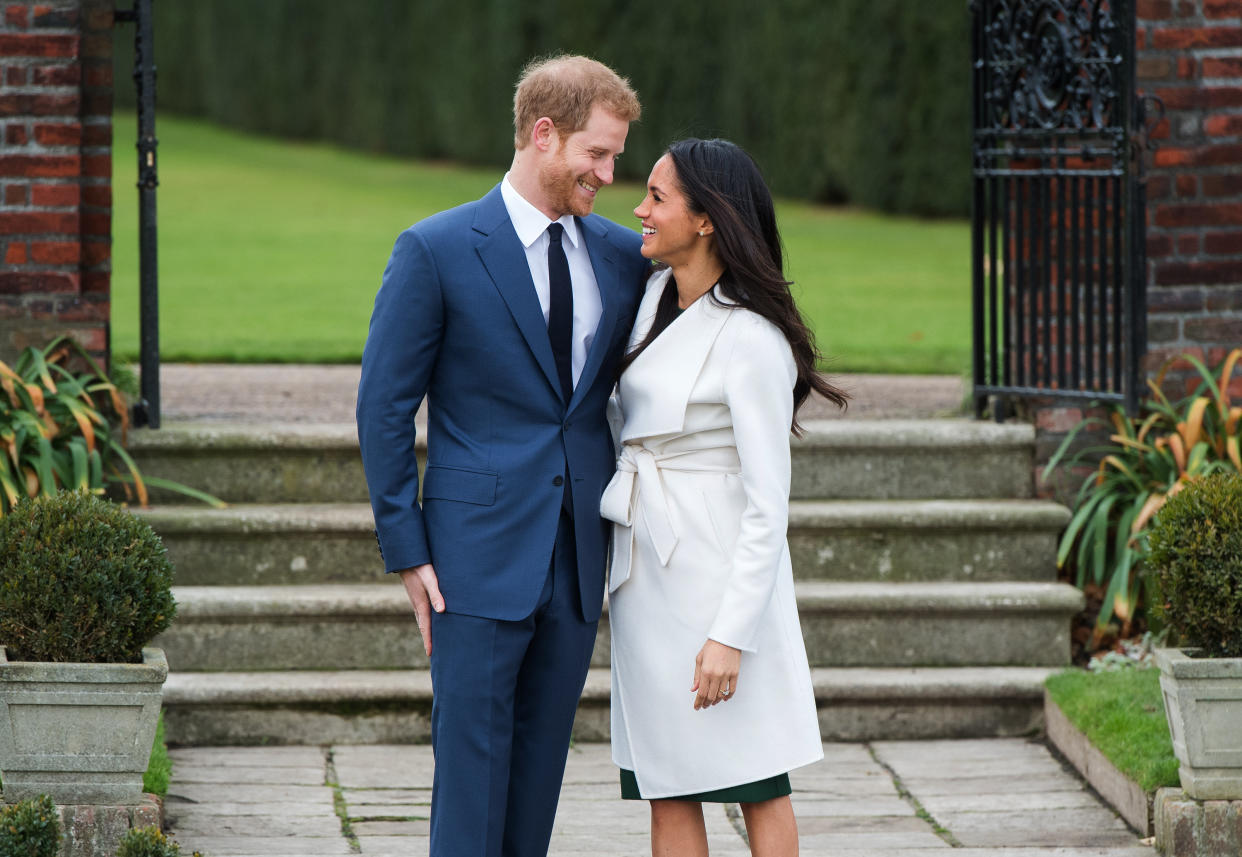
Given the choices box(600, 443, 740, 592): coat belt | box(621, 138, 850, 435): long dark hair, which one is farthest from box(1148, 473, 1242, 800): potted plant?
box(600, 443, 740, 592): coat belt

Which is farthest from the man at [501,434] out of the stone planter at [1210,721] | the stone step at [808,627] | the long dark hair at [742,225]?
the stone step at [808,627]

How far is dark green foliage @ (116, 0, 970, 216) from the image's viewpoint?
14.4m

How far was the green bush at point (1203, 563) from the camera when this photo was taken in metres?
3.97

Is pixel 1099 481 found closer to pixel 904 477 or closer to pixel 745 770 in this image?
pixel 904 477

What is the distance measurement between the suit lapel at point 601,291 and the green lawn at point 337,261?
3186 millimetres

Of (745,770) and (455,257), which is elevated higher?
(455,257)

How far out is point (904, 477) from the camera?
5668 millimetres

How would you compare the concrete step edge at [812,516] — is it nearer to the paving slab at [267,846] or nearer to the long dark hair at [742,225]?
the paving slab at [267,846]

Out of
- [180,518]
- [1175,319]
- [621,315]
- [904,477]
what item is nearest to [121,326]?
[180,518]

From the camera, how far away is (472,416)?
3127 mm

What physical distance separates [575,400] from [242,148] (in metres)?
21.0

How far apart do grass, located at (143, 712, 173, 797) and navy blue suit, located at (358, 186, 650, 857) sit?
1082 mm

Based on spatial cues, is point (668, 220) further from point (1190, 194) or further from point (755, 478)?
point (1190, 194)

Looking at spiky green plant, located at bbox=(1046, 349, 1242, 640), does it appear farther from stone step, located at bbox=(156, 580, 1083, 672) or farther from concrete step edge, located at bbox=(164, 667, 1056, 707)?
concrete step edge, located at bbox=(164, 667, 1056, 707)
